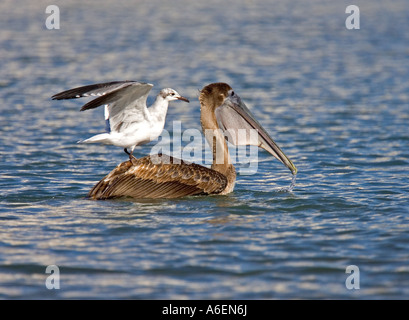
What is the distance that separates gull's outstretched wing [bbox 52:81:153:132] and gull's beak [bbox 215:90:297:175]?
125 centimetres

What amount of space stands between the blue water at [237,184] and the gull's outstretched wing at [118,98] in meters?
0.99

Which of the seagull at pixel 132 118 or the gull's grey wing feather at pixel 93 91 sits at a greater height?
the gull's grey wing feather at pixel 93 91

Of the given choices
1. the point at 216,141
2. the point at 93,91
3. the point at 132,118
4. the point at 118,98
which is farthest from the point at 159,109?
the point at 93,91

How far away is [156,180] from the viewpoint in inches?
343

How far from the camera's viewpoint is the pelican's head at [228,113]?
9305 mm

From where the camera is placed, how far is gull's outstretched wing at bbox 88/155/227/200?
861 cm

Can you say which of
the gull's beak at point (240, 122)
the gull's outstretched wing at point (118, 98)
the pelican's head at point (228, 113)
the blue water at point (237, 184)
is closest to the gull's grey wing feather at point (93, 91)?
the gull's outstretched wing at point (118, 98)

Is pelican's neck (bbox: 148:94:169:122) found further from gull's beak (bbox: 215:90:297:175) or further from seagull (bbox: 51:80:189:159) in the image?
gull's beak (bbox: 215:90:297:175)

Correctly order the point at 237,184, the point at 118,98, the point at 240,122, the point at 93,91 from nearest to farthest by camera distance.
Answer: the point at 93,91, the point at 118,98, the point at 240,122, the point at 237,184

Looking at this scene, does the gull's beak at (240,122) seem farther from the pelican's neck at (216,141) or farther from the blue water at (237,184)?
the blue water at (237,184)

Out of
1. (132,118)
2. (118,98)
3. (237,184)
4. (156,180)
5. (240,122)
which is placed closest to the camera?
(118,98)

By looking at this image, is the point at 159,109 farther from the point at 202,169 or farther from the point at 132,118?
the point at 202,169

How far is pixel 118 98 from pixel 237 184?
260 cm
